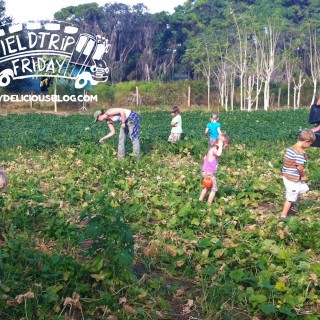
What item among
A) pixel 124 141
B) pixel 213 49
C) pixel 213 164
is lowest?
pixel 124 141

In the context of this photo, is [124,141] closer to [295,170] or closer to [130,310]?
[295,170]

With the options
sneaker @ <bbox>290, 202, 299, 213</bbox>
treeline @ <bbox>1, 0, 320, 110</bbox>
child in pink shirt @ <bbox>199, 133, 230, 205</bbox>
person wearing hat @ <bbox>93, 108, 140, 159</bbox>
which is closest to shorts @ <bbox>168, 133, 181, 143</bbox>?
person wearing hat @ <bbox>93, 108, 140, 159</bbox>

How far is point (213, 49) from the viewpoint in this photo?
50.7 meters

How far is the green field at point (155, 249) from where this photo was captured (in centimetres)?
432

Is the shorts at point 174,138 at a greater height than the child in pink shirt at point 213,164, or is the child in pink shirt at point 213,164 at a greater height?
the child in pink shirt at point 213,164

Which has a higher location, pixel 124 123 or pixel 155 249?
pixel 124 123

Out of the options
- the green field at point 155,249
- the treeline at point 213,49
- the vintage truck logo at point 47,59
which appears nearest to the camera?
the green field at point 155,249

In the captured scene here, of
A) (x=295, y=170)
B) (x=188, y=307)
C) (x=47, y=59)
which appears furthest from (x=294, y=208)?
(x=47, y=59)

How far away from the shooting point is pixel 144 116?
94.8 ft

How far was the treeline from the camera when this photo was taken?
156ft

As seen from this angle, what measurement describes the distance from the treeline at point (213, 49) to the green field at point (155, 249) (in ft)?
117

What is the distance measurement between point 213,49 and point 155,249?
4674 cm

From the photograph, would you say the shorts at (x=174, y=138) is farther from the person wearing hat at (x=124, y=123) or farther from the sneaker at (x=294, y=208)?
the sneaker at (x=294, y=208)

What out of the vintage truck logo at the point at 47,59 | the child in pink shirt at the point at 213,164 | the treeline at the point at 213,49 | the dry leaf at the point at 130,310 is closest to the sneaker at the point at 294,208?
the child in pink shirt at the point at 213,164
